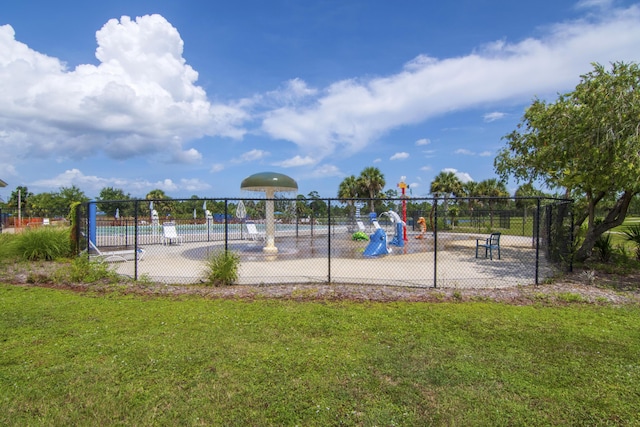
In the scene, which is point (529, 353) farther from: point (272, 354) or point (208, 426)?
point (208, 426)

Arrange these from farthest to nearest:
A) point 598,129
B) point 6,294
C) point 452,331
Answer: point 598,129, point 6,294, point 452,331

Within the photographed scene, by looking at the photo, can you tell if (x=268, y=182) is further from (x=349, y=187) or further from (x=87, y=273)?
(x=349, y=187)

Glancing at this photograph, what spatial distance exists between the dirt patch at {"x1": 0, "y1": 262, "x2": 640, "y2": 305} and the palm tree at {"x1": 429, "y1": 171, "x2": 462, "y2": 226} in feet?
114

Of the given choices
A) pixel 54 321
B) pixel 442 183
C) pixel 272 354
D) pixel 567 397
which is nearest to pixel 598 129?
pixel 567 397

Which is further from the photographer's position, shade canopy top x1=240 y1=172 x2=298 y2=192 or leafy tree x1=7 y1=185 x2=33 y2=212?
leafy tree x1=7 y1=185 x2=33 y2=212

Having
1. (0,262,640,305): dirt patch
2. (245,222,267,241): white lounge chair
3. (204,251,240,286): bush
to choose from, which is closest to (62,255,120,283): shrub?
(0,262,640,305): dirt patch

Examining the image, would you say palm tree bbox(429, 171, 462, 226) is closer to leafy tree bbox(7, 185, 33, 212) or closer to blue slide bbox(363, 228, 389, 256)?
blue slide bbox(363, 228, 389, 256)

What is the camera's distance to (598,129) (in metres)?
8.45

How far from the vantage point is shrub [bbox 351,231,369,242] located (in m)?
20.5

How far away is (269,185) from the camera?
14.4 m

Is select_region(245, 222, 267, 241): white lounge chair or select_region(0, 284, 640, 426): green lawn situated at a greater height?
select_region(245, 222, 267, 241): white lounge chair

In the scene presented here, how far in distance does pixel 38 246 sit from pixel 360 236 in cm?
1411

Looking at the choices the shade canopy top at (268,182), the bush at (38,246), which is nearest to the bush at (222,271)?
the shade canopy top at (268,182)

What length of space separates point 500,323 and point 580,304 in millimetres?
2360
